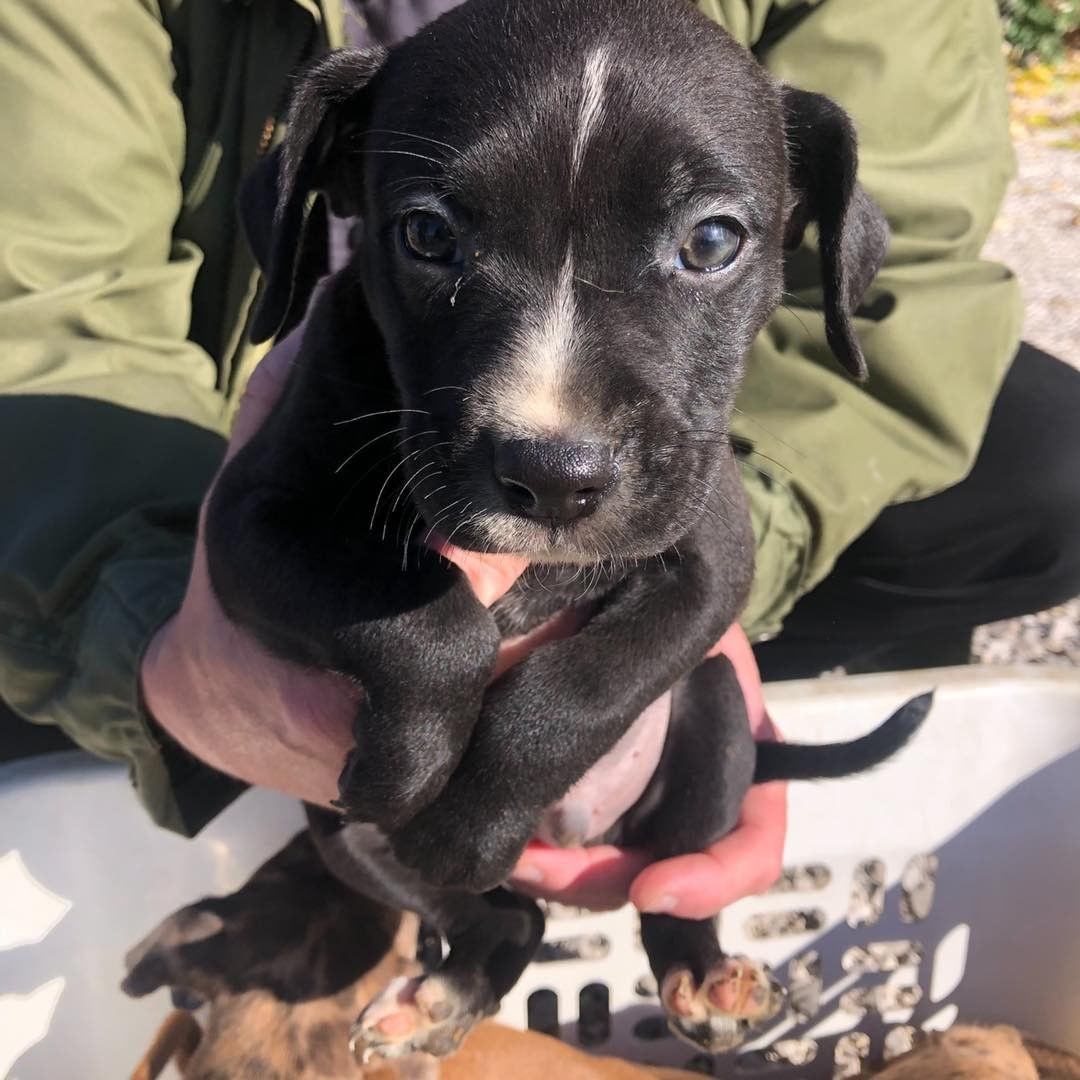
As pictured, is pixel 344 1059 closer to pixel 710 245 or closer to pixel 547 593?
pixel 547 593

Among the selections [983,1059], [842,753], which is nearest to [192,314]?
[842,753]

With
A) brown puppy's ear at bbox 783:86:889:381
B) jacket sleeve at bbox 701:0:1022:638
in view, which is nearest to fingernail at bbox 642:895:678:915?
jacket sleeve at bbox 701:0:1022:638

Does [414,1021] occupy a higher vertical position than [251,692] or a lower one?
lower

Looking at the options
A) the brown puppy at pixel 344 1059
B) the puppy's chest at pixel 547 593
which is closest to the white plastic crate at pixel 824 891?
the brown puppy at pixel 344 1059

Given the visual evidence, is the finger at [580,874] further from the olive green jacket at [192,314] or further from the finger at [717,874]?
the olive green jacket at [192,314]

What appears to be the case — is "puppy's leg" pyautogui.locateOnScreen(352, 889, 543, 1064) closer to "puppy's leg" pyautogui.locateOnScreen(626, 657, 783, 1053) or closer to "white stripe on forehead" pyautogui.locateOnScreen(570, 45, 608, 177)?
"puppy's leg" pyautogui.locateOnScreen(626, 657, 783, 1053)
